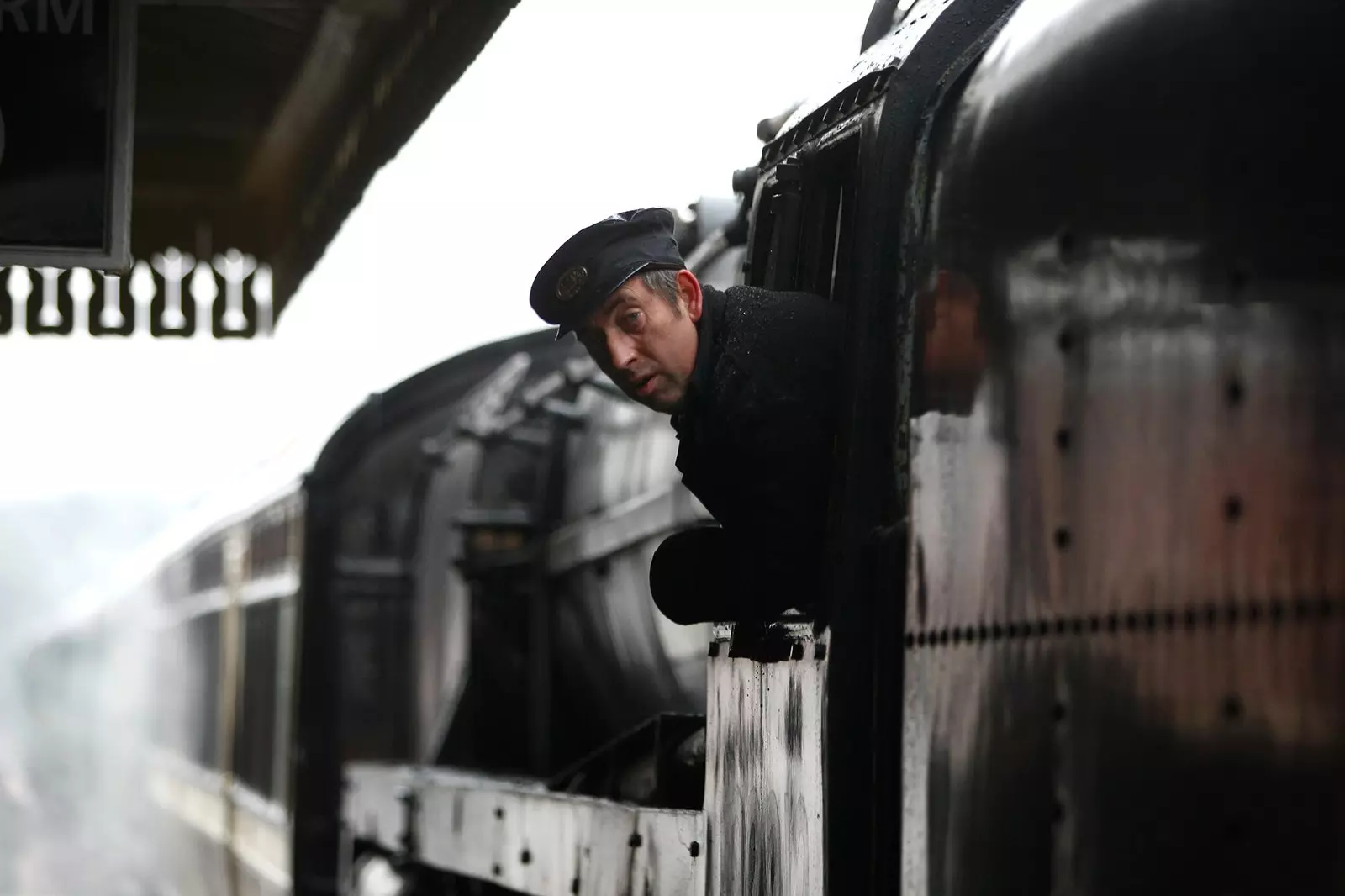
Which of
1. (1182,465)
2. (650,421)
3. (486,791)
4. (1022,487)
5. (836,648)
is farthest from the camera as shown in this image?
(650,421)

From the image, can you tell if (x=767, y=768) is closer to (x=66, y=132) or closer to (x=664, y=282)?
(x=664, y=282)

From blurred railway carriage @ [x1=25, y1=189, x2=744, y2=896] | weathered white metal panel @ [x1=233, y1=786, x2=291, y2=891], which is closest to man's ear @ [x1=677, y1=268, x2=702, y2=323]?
blurred railway carriage @ [x1=25, y1=189, x2=744, y2=896]

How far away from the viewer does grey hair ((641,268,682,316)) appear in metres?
3.54

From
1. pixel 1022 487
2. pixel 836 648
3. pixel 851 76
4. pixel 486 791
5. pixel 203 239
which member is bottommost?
pixel 486 791

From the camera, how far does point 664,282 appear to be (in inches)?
140

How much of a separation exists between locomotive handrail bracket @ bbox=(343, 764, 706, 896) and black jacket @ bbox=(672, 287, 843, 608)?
84cm

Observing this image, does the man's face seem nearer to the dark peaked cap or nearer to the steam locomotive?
the dark peaked cap

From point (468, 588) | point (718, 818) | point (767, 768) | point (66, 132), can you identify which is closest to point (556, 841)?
point (718, 818)

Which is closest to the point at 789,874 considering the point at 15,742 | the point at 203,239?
the point at 203,239

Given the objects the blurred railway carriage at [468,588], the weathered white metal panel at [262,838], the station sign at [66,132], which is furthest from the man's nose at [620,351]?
the weathered white metal panel at [262,838]

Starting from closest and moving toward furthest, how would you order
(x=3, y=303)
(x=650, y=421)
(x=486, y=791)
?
(x=486, y=791), (x=650, y=421), (x=3, y=303)

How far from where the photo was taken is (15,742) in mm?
37562

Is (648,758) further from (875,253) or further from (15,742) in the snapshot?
(15,742)

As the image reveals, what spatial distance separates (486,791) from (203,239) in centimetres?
548
